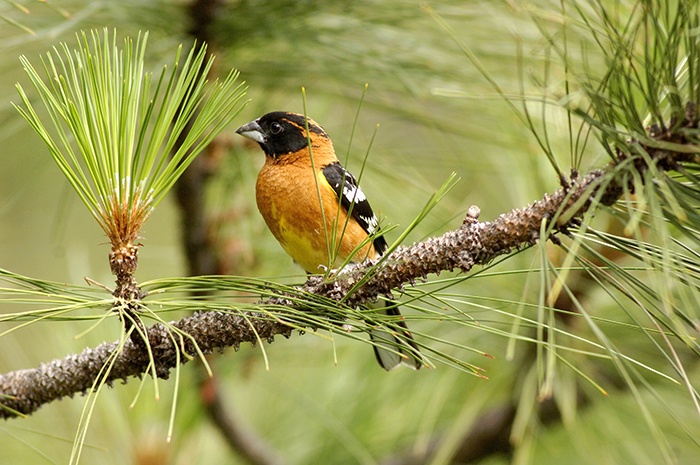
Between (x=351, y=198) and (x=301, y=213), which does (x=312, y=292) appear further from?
(x=351, y=198)

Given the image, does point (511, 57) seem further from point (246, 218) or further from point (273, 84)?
point (246, 218)

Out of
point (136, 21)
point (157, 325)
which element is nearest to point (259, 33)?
point (136, 21)

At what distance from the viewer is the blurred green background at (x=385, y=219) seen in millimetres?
2727

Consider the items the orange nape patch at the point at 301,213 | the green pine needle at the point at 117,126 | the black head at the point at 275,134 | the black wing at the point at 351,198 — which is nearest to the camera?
the green pine needle at the point at 117,126

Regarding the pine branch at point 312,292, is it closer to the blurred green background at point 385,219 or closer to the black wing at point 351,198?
the blurred green background at point 385,219

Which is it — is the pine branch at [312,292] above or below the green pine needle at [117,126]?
below

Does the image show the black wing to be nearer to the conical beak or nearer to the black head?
the black head

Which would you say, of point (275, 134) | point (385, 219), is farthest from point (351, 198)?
point (275, 134)

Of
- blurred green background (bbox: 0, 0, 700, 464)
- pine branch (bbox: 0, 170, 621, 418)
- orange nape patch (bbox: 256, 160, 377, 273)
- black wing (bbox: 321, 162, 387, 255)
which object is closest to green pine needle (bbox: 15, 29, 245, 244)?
pine branch (bbox: 0, 170, 621, 418)

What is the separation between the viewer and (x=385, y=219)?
121 inches

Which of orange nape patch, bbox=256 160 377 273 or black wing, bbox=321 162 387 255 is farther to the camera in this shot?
black wing, bbox=321 162 387 255

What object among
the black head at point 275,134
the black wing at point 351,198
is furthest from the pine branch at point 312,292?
the black head at point 275,134

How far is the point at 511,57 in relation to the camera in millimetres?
2977

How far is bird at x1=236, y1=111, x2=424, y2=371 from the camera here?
270 centimetres
